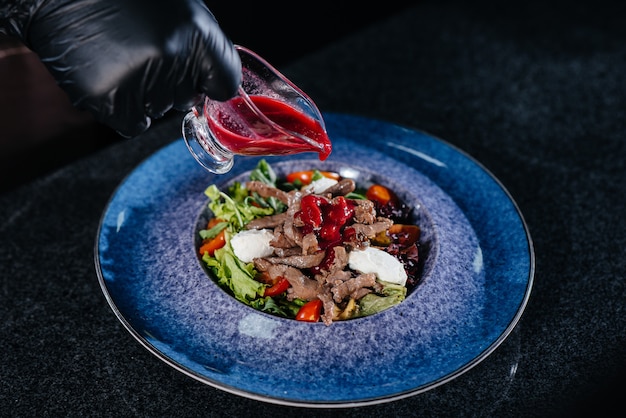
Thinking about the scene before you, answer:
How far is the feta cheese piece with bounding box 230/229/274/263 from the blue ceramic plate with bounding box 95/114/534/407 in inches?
4.8

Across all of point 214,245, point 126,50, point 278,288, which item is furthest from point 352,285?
point 126,50

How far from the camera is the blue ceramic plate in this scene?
1352mm

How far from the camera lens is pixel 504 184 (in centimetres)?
225

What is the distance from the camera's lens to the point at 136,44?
124 centimetres

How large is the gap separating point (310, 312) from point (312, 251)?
0.19m

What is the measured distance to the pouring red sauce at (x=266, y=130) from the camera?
150cm

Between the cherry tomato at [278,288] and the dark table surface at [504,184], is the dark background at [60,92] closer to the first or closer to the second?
the dark table surface at [504,184]

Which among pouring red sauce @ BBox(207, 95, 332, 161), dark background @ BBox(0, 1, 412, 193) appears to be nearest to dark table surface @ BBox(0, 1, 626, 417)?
dark background @ BBox(0, 1, 412, 193)

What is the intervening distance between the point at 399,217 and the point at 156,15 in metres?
1.01

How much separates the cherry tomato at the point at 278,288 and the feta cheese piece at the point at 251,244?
110 mm

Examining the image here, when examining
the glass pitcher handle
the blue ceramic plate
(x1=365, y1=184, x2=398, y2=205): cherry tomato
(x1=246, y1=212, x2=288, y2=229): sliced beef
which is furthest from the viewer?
(x1=365, y1=184, x2=398, y2=205): cherry tomato

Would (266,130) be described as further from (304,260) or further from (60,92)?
(60,92)

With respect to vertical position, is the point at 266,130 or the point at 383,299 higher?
the point at 266,130

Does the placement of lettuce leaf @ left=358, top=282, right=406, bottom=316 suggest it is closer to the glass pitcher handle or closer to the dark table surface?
the dark table surface
